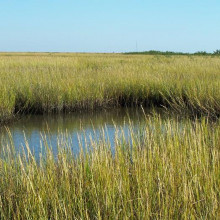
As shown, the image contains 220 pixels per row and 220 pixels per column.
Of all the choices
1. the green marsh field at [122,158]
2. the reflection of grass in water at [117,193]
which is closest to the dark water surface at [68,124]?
the green marsh field at [122,158]

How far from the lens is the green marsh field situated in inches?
89.3

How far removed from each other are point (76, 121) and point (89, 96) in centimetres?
116

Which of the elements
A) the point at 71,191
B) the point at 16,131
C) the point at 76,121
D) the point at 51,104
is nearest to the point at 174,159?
the point at 71,191

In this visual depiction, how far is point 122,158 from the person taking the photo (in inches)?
108

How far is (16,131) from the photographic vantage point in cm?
680

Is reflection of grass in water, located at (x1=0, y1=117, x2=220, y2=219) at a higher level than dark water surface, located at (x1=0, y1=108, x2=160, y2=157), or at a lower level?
higher

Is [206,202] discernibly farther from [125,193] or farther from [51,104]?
[51,104]

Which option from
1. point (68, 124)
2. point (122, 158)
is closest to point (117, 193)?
point (122, 158)

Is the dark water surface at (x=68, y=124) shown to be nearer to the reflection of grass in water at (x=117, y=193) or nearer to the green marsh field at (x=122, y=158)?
the green marsh field at (x=122, y=158)

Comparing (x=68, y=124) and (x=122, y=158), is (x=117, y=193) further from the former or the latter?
(x=68, y=124)

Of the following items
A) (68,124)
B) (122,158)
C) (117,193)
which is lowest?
(68,124)

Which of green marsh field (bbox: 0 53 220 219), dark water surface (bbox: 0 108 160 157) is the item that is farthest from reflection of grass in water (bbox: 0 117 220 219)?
dark water surface (bbox: 0 108 160 157)

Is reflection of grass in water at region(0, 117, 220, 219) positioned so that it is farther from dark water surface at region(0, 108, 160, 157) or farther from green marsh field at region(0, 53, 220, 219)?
dark water surface at region(0, 108, 160, 157)

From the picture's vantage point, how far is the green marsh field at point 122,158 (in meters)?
2.27
